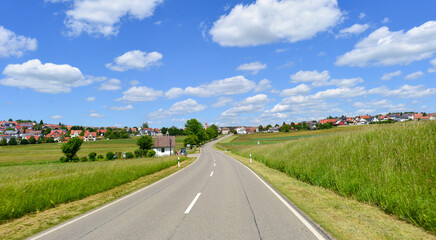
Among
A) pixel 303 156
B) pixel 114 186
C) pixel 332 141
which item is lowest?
pixel 114 186

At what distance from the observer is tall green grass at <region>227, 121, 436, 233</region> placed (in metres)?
5.58

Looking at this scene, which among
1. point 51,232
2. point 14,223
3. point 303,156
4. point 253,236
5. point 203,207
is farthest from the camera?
point 303,156

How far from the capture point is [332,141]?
12711mm

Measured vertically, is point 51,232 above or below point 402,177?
below

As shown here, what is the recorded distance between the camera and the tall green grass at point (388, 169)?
18.3 ft

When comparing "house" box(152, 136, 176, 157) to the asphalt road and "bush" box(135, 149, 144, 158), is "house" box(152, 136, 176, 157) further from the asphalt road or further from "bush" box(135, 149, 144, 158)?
the asphalt road

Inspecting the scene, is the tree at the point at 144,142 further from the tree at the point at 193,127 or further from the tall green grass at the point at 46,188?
the tall green grass at the point at 46,188

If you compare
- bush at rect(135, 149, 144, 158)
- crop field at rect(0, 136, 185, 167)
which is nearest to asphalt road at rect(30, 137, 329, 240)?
bush at rect(135, 149, 144, 158)

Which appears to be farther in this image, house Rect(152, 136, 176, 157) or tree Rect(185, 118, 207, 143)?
tree Rect(185, 118, 207, 143)

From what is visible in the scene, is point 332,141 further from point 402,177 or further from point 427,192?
point 427,192

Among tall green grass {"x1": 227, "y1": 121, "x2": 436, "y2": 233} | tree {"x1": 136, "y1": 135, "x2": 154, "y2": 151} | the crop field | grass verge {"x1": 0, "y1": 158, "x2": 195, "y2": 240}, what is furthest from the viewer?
tree {"x1": 136, "y1": 135, "x2": 154, "y2": 151}

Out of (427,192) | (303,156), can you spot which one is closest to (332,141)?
(303,156)

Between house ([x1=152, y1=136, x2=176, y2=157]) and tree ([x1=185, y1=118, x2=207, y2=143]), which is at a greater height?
tree ([x1=185, y1=118, x2=207, y2=143])

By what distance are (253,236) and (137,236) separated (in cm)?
236
